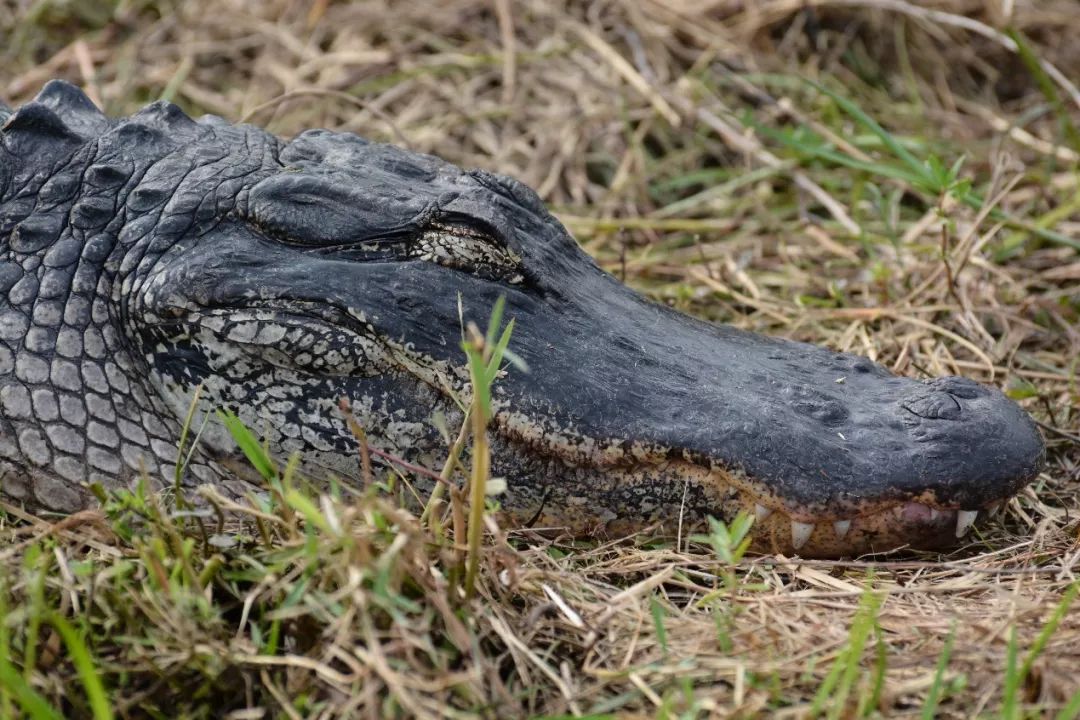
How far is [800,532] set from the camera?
2125mm

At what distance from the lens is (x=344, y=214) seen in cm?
→ 234

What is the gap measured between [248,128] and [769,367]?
4.37 feet

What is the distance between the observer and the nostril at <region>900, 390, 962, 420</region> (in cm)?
213

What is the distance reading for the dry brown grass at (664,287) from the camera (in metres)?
1.70

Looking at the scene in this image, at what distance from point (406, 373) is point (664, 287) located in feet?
4.98

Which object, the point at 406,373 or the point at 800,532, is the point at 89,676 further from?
the point at 800,532

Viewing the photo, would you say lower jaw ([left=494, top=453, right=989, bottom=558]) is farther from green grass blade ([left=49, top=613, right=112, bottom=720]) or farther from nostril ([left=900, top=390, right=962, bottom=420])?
green grass blade ([left=49, top=613, right=112, bottom=720])

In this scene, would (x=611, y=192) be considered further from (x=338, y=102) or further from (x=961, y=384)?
(x=961, y=384)

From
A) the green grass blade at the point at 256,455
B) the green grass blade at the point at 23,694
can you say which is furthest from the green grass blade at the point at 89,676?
the green grass blade at the point at 256,455

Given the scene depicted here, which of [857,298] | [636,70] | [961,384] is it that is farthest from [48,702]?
[636,70]

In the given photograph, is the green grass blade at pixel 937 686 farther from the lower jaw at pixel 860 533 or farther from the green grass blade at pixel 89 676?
the green grass blade at pixel 89 676

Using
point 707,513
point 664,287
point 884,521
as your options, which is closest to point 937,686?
point 884,521

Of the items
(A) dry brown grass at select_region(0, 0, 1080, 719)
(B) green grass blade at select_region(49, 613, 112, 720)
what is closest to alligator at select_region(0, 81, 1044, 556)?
(A) dry brown grass at select_region(0, 0, 1080, 719)

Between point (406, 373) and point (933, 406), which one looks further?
point (406, 373)
